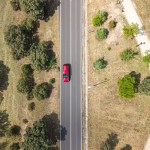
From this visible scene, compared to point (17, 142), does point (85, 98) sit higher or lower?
higher

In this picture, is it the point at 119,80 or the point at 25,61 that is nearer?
the point at 119,80

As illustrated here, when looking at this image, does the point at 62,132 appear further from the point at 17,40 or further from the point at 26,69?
the point at 17,40

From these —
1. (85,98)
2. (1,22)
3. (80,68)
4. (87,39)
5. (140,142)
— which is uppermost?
(1,22)

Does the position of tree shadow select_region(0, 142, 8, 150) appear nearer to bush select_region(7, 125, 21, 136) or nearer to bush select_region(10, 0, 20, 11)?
bush select_region(7, 125, 21, 136)

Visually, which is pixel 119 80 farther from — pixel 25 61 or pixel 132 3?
pixel 25 61

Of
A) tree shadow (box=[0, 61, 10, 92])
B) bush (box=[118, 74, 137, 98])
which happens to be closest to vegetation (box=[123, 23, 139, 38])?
bush (box=[118, 74, 137, 98])

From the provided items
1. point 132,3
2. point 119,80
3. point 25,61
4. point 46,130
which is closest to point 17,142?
point 46,130

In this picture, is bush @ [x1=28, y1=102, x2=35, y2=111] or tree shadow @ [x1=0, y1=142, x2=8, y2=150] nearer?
bush @ [x1=28, y1=102, x2=35, y2=111]
